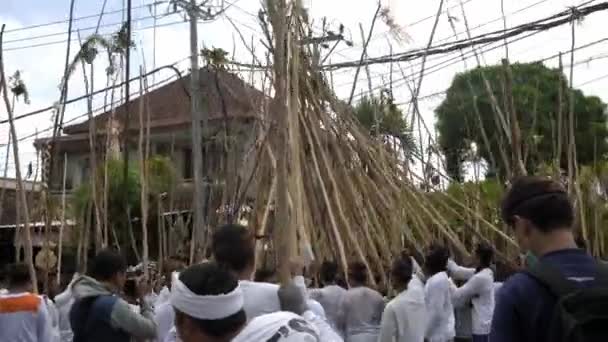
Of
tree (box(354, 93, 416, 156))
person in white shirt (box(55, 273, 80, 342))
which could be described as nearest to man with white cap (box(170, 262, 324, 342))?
person in white shirt (box(55, 273, 80, 342))

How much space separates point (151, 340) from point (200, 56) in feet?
29.8

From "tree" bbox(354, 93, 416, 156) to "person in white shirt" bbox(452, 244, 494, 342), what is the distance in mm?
3359

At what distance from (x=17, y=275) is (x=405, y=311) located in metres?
2.54

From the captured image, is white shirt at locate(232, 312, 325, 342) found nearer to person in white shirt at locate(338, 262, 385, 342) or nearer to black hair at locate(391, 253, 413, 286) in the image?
black hair at locate(391, 253, 413, 286)

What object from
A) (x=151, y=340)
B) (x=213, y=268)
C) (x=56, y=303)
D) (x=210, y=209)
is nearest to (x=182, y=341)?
(x=213, y=268)

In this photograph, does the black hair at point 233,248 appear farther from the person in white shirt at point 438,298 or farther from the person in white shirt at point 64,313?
the person in white shirt at point 64,313

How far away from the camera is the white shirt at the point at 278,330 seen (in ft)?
8.54

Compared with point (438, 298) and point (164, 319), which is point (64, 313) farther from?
point (438, 298)

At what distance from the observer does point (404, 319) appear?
6336 millimetres

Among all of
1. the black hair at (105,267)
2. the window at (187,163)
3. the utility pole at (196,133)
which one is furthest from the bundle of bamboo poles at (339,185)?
the window at (187,163)

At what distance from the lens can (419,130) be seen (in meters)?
13.2

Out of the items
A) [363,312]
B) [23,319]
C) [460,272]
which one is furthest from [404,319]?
[23,319]

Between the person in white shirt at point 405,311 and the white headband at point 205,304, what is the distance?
386cm

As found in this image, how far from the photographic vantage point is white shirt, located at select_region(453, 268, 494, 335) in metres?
7.86
